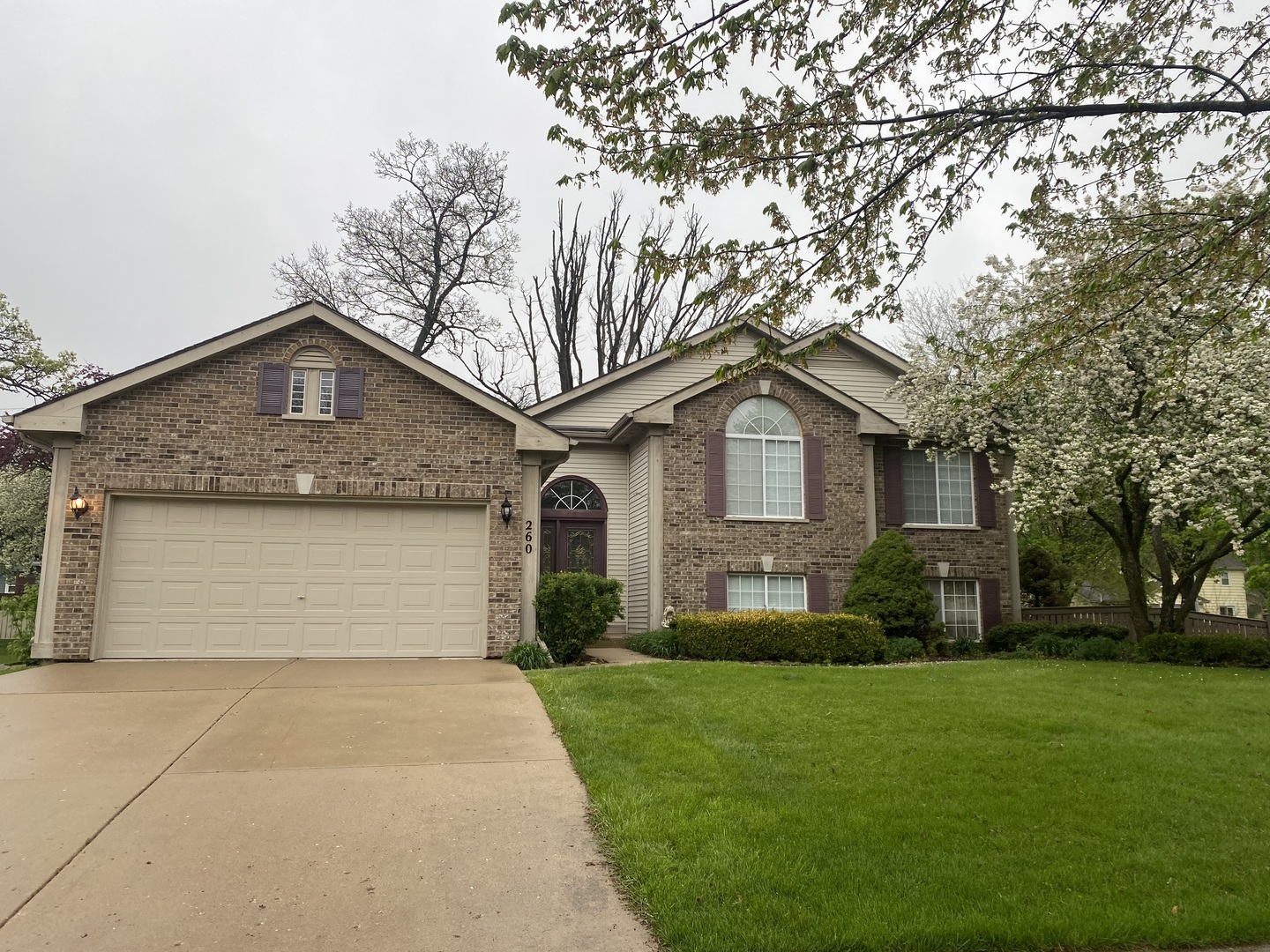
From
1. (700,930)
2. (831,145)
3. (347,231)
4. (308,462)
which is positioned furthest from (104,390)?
(347,231)

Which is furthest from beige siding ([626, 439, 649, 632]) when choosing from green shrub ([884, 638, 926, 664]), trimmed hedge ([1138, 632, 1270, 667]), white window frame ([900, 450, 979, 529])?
trimmed hedge ([1138, 632, 1270, 667])

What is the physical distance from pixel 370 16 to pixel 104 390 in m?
7.45

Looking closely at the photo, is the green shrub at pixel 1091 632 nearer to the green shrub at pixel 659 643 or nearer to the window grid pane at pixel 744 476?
the window grid pane at pixel 744 476

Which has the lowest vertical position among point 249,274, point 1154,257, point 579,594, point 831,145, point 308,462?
point 579,594

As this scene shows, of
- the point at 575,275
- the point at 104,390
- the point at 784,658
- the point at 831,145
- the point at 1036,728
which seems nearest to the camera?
the point at 831,145

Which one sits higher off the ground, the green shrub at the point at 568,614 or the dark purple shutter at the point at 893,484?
the dark purple shutter at the point at 893,484

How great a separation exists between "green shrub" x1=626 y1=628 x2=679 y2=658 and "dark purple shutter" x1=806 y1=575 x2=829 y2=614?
295 cm

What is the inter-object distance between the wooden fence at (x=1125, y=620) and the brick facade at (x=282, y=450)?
12.0 meters

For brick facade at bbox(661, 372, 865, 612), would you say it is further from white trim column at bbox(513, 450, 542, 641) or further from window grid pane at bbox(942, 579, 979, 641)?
white trim column at bbox(513, 450, 542, 641)

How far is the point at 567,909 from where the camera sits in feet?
13.9

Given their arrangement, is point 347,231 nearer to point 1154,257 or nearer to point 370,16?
point 370,16

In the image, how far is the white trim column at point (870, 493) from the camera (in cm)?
1655

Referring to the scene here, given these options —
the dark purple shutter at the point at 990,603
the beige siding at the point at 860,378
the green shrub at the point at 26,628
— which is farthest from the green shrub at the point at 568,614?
the beige siding at the point at 860,378

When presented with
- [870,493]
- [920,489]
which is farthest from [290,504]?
[920,489]
